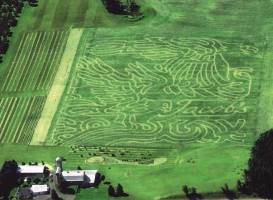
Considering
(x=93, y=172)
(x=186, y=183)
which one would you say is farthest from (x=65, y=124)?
(x=186, y=183)

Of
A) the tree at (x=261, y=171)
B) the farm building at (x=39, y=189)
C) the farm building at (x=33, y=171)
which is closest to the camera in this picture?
the tree at (x=261, y=171)

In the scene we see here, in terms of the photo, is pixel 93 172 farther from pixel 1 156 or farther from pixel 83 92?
pixel 83 92

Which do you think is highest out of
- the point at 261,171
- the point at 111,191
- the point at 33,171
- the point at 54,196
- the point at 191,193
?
the point at 261,171

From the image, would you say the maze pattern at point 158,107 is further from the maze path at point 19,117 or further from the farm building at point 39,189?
the farm building at point 39,189

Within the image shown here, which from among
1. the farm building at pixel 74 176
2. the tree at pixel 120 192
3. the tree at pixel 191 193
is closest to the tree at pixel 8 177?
the farm building at pixel 74 176

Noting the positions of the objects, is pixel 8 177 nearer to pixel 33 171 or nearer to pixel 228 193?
pixel 33 171

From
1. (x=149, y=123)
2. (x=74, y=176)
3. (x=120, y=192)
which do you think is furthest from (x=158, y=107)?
(x=120, y=192)
